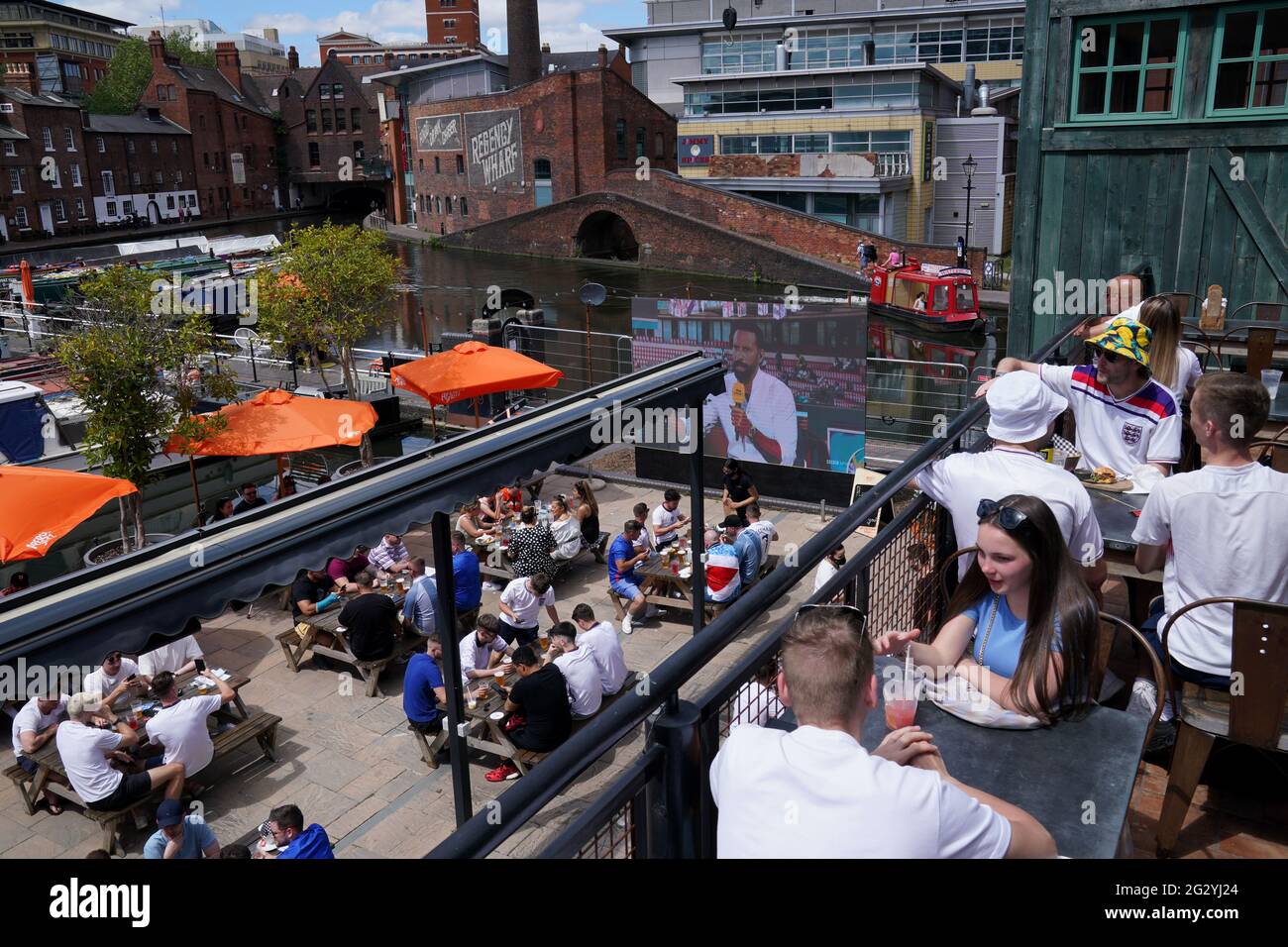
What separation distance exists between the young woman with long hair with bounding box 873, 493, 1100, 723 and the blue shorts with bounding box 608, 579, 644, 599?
802 cm

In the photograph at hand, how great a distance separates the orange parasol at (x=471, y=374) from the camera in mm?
15141

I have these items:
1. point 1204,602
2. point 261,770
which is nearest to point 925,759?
point 1204,602

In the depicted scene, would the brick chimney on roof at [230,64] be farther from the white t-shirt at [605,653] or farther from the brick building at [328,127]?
the white t-shirt at [605,653]

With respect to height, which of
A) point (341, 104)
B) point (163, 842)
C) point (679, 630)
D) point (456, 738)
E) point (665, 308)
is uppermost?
point (341, 104)

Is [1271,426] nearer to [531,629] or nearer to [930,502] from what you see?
[930,502]

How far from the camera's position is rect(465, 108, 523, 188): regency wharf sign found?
59.0 m

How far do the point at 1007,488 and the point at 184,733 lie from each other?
642 centimetres

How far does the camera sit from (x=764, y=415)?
15.3 meters

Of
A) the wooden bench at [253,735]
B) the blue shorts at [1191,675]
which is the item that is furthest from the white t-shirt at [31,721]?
the blue shorts at [1191,675]

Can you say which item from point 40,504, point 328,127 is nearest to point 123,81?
point 328,127

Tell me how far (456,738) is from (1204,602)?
4.71 m

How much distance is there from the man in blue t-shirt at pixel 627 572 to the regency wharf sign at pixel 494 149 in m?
51.3
